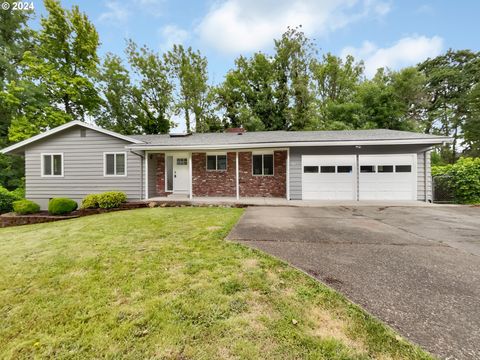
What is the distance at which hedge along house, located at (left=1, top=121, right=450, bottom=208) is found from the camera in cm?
940

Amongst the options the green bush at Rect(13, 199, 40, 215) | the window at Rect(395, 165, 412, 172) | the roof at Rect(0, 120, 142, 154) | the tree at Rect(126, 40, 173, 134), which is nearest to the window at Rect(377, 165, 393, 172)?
the window at Rect(395, 165, 412, 172)

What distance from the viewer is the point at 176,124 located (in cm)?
2292

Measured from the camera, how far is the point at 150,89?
21734 mm

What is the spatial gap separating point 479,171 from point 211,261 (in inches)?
466

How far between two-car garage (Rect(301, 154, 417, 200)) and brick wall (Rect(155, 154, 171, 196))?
7017 millimetres

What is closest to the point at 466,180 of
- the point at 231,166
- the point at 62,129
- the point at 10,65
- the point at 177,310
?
the point at 231,166

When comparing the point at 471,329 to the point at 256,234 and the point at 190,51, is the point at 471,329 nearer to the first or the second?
the point at 256,234

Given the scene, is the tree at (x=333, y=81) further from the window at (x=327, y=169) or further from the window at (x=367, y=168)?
the window at (x=327, y=169)

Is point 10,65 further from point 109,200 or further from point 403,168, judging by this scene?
point 403,168

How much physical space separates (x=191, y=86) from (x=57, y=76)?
34.8ft

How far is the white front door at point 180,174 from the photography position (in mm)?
11406

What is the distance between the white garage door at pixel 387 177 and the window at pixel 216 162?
249 inches

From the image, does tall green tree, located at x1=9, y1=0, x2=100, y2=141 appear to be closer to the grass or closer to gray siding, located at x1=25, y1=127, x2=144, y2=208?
gray siding, located at x1=25, y1=127, x2=144, y2=208

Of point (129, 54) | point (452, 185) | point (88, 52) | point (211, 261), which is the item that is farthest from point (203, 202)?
point (129, 54)
